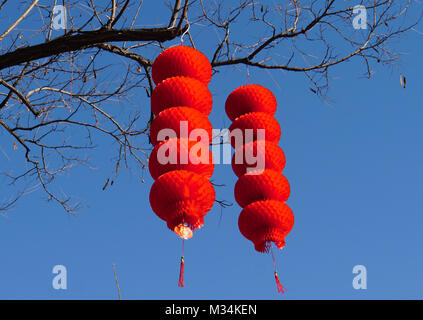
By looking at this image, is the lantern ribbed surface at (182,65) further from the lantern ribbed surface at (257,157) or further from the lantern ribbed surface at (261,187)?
the lantern ribbed surface at (261,187)

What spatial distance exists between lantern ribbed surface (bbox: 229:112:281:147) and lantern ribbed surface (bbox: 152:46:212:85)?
0.38 meters

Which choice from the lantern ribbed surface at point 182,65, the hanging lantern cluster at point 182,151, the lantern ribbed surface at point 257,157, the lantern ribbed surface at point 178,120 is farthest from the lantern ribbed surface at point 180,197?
the lantern ribbed surface at point 182,65

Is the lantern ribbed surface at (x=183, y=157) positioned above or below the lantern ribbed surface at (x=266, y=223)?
above

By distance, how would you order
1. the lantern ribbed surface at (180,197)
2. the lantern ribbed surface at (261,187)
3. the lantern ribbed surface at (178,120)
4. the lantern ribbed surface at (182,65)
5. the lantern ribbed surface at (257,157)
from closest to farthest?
the lantern ribbed surface at (180,197)
the lantern ribbed surface at (178,120)
the lantern ribbed surface at (261,187)
the lantern ribbed surface at (257,157)
the lantern ribbed surface at (182,65)

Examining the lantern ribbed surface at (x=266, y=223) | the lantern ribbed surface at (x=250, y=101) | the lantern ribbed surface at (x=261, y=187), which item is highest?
the lantern ribbed surface at (x=250, y=101)

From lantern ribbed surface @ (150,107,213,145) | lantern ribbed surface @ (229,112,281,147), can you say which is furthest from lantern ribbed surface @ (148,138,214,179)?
lantern ribbed surface @ (229,112,281,147)

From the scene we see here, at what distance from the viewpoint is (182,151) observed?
2.82 m

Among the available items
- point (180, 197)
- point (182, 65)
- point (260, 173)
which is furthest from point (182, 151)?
point (182, 65)

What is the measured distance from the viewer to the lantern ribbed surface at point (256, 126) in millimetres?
3443

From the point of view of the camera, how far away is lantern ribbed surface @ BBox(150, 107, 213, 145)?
9.81 ft

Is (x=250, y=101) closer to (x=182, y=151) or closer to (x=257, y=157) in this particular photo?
(x=257, y=157)

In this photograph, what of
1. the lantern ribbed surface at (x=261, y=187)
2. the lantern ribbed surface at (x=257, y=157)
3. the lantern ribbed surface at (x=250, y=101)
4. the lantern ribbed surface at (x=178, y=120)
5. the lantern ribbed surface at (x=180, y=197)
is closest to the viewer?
the lantern ribbed surface at (x=180, y=197)
